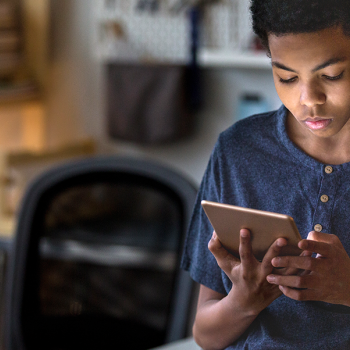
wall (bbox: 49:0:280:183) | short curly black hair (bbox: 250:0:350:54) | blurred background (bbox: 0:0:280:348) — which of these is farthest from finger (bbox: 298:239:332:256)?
wall (bbox: 49:0:280:183)

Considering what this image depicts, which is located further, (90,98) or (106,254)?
(90,98)

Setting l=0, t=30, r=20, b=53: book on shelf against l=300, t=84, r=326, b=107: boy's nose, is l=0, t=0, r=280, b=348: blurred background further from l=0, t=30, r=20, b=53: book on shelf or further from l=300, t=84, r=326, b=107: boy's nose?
l=300, t=84, r=326, b=107: boy's nose

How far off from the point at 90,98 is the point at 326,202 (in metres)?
1.58

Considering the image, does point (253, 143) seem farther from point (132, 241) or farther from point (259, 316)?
point (132, 241)

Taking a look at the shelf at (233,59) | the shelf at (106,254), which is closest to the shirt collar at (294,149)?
the shelf at (106,254)

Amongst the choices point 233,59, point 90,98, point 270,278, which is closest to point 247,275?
point 270,278

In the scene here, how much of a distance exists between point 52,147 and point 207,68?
0.73m

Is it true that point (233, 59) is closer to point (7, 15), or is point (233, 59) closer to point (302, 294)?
point (7, 15)

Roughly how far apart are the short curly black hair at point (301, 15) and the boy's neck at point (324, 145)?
0.20ft

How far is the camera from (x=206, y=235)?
334mm

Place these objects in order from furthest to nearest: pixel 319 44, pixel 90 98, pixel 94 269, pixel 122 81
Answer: pixel 90 98
pixel 122 81
pixel 94 269
pixel 319 44

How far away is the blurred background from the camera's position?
55.0 inches

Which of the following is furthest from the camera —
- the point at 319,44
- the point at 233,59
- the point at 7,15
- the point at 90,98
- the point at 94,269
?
the point at 90,98

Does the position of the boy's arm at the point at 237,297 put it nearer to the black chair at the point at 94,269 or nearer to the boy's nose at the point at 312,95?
the boy's nose at the point at 312,95
